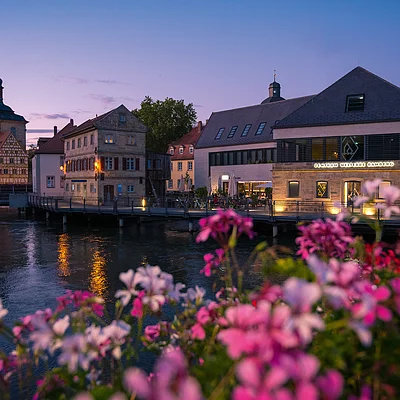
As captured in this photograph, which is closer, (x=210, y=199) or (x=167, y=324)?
(x=167, y=324)

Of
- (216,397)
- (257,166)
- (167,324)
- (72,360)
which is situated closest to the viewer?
(216,397)

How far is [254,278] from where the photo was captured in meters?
20.0

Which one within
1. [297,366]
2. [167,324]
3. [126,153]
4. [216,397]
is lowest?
[167,324]

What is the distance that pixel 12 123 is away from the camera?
105 meters

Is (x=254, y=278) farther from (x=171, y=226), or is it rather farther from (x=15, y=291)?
(x=171, y=226)

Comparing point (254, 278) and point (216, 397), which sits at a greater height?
point (216, 397)

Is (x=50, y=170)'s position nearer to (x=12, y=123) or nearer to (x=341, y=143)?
(x=341, y=143)

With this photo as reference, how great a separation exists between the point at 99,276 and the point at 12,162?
3218 inches

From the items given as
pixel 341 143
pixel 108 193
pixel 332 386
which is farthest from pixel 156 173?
pixel 332 386

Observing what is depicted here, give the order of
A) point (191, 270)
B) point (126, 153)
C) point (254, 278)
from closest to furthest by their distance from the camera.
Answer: point (254, 278) → point (191, 270) → point (126, 153)

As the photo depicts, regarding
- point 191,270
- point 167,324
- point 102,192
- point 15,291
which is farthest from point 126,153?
point 167,324

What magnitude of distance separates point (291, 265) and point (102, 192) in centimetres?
4782

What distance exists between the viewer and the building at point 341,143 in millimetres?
34125

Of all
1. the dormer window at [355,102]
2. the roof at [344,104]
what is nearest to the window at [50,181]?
the roof at [344,104]
